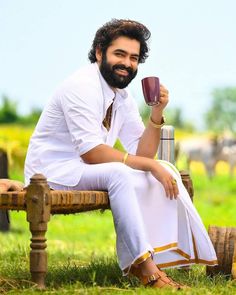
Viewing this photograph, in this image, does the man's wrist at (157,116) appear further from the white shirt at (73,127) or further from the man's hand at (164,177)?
the man's hand at (164,177)

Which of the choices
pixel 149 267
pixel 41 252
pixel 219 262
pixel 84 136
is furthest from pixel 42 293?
pixel 219 262

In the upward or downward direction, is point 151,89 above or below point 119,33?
below

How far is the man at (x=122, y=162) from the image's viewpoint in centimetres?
537

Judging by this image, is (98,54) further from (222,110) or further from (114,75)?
(222,110)

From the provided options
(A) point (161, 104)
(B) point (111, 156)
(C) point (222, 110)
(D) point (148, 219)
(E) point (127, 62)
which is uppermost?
(E) point (127, 62)

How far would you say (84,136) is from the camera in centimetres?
555

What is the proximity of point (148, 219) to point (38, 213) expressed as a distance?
0.78m

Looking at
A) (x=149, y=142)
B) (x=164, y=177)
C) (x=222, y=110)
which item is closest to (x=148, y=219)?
(x=164, y=177)

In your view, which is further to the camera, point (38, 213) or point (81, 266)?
point (81, 266)

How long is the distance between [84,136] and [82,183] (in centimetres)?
29

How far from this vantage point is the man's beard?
5.87 metres

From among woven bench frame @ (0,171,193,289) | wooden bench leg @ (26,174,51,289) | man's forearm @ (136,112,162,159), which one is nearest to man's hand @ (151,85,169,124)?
man's forearm @ (136,112,162,159)

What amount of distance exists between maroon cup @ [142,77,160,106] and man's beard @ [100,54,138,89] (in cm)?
28

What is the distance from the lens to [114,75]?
587 centimetres
